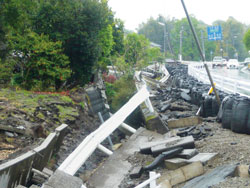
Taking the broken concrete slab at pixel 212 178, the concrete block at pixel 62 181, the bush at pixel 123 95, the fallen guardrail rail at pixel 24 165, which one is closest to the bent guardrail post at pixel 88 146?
the concrete block at pixel 62 181

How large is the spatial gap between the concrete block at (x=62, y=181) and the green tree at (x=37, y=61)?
34.4 ft

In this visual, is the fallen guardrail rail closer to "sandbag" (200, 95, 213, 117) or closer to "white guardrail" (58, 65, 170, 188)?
"white guardrail" (58, 65, 170, 188)

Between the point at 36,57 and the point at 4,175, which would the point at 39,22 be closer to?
the point at 36,57

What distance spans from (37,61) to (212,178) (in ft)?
38.1

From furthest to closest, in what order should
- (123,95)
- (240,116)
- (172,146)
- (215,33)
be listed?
(215,33)
(123,95)
(240,116)
(172,146)

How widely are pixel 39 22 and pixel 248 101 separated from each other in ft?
36.9

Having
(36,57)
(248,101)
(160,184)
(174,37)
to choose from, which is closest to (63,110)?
(36,57)

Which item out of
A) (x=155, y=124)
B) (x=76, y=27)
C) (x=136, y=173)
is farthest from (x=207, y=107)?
(x=76, y=27)

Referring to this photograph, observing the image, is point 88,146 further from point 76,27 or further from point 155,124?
point 76,27

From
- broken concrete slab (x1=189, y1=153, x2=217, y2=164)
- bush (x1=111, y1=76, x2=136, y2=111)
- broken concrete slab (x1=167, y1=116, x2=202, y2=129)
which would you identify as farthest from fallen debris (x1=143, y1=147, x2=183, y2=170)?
bush (x1=111, y1=76, x2=136, y2=111)

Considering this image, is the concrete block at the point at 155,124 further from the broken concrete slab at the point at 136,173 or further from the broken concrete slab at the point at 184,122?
the broken concrete slab at the point at 136,173

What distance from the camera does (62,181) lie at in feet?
15.0

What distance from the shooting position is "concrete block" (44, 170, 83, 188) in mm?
4480

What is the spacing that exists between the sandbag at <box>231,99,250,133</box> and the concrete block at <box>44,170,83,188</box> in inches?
183
